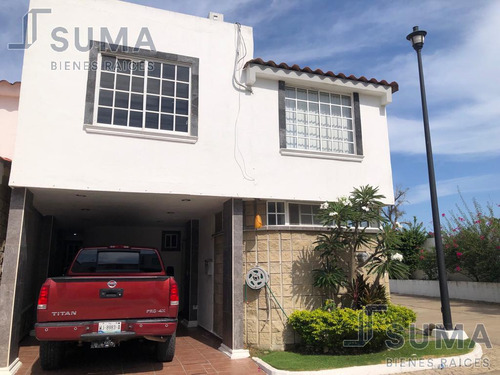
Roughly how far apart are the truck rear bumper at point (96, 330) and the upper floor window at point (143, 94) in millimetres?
3713

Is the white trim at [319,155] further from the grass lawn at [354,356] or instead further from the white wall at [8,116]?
the white wall at [8,116]

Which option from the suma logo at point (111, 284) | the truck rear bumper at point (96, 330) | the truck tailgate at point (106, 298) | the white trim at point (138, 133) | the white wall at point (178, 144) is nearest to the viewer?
the truck rear bumper at point (96, 330)

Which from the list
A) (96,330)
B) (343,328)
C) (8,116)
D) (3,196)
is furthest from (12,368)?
(8,116)

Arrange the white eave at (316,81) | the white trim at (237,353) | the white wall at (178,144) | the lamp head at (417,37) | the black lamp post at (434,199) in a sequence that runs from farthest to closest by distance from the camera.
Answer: the lamp head at (417,37), the white eave at (316,81), the black lamp post at (434,199), the white trim at (237,353), the white wall at (178,144)

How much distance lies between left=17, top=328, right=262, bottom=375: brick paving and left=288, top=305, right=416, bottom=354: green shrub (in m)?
1.25

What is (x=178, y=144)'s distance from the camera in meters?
7.63

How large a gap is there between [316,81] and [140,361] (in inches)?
276

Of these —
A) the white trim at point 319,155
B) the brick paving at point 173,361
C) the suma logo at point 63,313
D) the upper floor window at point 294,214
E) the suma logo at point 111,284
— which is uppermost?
the white trim at point 319,155

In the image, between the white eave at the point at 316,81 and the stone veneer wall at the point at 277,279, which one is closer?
the stone veneer wall at the point at 277,279

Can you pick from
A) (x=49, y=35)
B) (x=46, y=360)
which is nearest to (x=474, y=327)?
(x=46, y=360)

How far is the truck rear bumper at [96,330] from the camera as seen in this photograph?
220 inches

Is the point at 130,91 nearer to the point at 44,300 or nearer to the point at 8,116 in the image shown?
the point at 44,300

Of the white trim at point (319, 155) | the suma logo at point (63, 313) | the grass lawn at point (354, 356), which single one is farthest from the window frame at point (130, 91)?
the grass lawn at point (354, 356)

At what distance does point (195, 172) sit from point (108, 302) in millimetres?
2977
